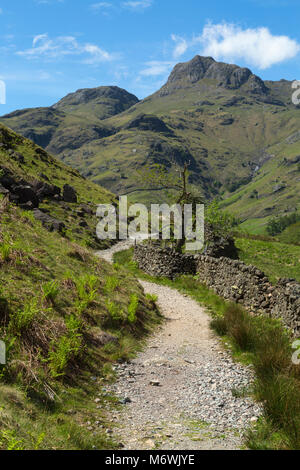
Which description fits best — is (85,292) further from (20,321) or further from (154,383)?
(154,383)

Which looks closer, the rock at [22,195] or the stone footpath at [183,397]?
the stone footpath at [183,397]

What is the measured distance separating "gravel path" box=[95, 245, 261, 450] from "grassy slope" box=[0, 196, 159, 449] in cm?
57

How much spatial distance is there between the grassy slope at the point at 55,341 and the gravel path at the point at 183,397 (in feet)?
1.87

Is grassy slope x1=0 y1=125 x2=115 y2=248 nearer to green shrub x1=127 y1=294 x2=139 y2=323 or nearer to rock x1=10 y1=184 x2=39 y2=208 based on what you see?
rock x1=10 y1=184 x2=39 y2=208

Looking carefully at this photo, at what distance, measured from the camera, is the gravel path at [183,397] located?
609 cm

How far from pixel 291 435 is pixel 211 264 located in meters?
16.5

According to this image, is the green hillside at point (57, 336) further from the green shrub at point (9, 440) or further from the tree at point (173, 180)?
the tree at point (173, 180)

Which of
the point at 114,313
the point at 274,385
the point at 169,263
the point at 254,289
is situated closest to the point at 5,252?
the point at 114,313

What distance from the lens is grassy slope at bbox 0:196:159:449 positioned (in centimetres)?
552

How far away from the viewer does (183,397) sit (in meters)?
7.96

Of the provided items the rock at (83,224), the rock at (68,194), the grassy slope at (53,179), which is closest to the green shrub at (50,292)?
the grassy slope at (53,179)

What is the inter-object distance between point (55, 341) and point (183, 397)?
3459 mm

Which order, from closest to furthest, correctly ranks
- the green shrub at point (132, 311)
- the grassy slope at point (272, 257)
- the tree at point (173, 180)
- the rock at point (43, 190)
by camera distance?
1. the green shrub at point (132, 311)
2. the grassy slope at point (272, 257)
3. the tree at point (173, 180)
4. the rock at point (43, 190)
